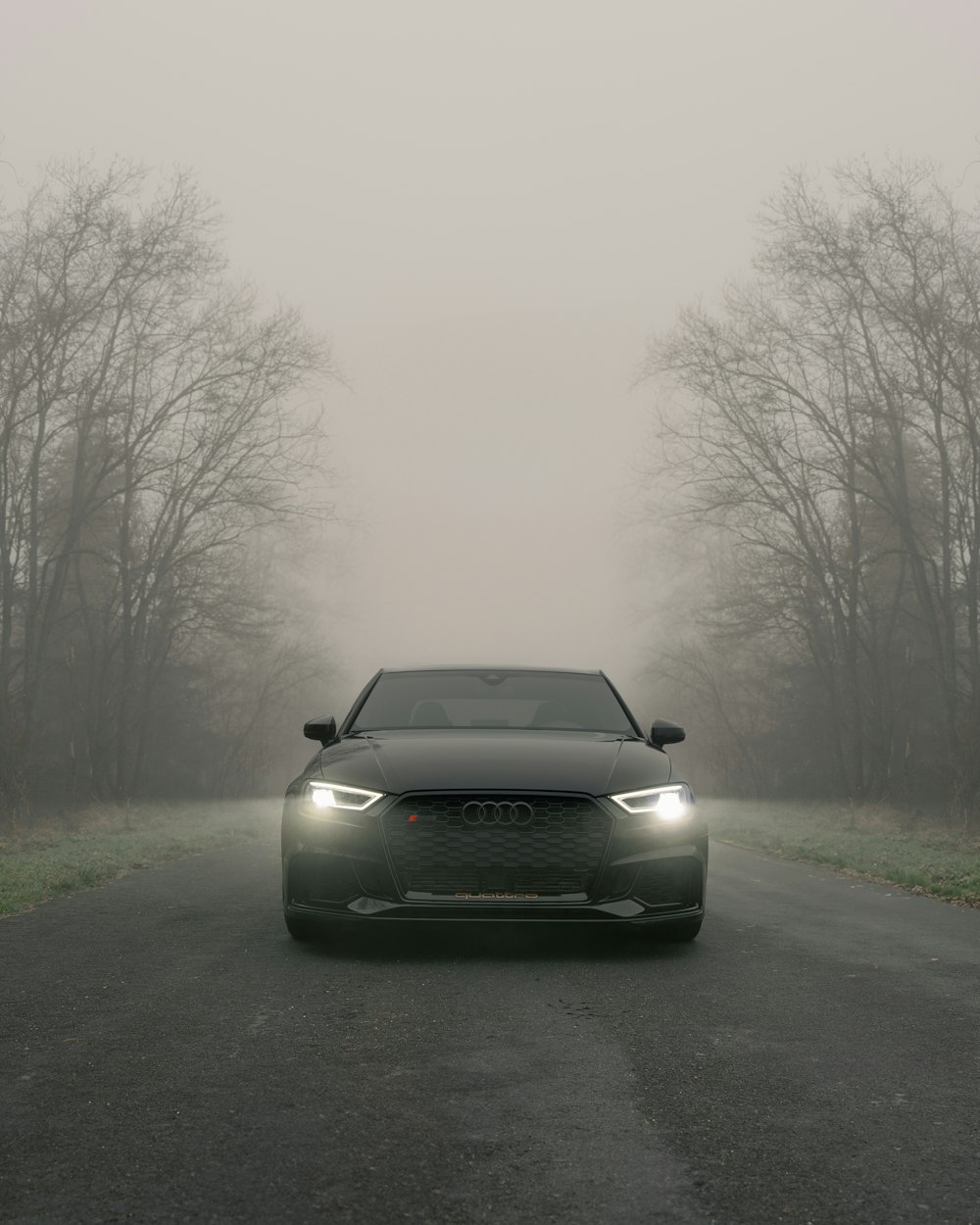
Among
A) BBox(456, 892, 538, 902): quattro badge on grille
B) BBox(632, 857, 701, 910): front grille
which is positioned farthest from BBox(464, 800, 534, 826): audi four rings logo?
BBox(632, 857, 701, 910): front grille

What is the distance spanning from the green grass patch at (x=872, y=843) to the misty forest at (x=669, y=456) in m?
2.29

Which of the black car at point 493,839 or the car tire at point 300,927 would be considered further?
the car tire at point 300,927

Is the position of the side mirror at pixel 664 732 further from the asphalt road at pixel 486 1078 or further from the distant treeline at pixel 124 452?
the distant treeline at pixel 124 452

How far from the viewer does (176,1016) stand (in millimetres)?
5418

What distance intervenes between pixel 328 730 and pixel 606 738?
1811 mm

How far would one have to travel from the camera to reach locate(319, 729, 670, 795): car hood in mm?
6746

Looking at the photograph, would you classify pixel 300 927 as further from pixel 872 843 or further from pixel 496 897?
pixel 872 843

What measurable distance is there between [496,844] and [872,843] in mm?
13218

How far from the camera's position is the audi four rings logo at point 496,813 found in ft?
21.7

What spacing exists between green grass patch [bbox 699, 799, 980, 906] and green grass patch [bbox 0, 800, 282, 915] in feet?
25.0

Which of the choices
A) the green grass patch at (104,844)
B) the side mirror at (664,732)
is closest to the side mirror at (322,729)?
the side mirror at (664,732)

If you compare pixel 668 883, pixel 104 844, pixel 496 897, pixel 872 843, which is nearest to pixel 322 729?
pixel 496 897

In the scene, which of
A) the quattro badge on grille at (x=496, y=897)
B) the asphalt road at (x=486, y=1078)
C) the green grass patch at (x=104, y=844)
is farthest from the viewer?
the green grass patch at (x=104, y=844)

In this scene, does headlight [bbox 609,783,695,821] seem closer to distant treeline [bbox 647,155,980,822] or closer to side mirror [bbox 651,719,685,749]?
side mirror [bbox 651,719,685,749]
